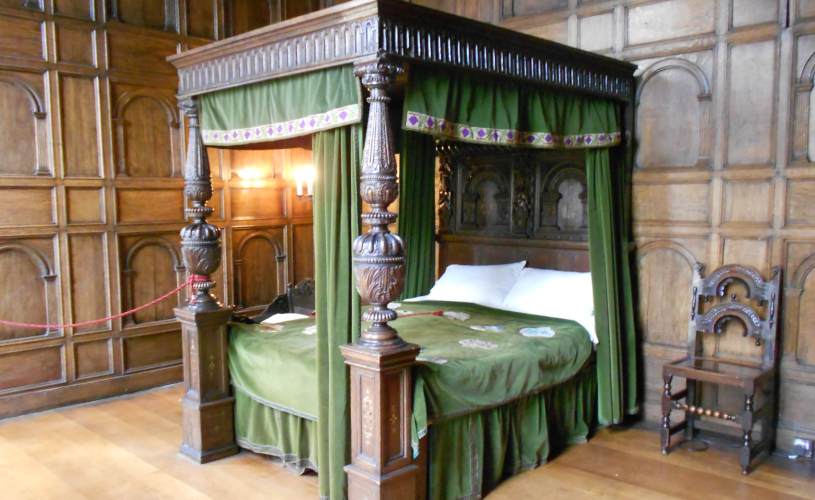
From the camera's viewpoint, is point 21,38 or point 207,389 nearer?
point 207,389

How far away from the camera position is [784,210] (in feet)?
12.6

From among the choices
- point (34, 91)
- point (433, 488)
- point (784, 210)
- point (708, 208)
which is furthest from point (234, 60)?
point (784, 210)

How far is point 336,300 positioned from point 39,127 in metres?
3.08

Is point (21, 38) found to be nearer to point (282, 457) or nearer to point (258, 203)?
point (258, 203)

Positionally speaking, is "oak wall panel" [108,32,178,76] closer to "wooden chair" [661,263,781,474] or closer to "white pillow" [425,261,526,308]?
"white pillow" [425,261,526,308]

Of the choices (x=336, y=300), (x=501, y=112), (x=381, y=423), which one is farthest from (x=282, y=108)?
(x=381, y=423)

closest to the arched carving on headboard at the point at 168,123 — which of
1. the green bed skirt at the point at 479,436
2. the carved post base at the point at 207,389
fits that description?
the carved post base at the point at 207,389

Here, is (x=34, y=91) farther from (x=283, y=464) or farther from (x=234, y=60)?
(x=283, y=464)

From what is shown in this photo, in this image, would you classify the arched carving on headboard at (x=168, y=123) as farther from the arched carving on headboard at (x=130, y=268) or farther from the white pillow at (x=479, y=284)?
the white pillow at (x=479, y=284)

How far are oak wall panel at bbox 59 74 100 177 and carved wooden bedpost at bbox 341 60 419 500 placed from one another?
9.95 ft

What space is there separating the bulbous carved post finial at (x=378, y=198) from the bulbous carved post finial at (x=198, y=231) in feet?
4.67

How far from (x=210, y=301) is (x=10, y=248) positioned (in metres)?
1.80

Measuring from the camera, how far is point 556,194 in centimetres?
480

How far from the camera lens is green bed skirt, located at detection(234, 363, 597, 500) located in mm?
3238
